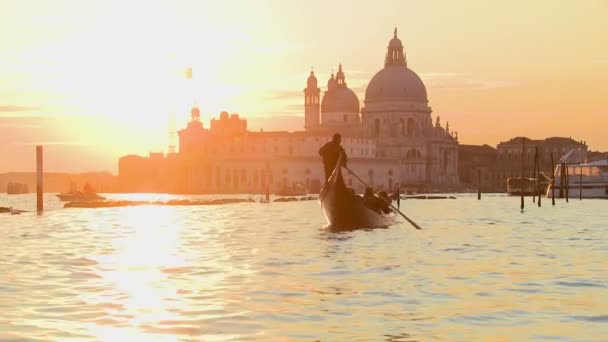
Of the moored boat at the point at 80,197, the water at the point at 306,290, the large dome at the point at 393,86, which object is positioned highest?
the large dome at the point at 393,86

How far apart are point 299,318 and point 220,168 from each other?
173m

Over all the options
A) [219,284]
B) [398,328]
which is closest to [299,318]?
[398,328]

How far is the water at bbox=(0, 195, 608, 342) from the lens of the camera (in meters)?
14.0

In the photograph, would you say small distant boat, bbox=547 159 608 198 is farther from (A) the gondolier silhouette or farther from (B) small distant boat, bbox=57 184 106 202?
(A) the gondolier silhouette

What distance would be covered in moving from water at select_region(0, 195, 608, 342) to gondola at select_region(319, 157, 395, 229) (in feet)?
9.00

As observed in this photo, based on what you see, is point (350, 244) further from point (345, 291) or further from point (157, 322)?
point (157, 322)

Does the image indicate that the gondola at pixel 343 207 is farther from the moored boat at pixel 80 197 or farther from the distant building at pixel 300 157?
the distant building at pixel 300 157

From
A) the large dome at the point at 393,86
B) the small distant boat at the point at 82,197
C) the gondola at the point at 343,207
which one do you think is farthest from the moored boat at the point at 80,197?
the large dome at the point at 393,86

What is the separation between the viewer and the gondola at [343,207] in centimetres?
3625

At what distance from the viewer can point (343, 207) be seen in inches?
1458

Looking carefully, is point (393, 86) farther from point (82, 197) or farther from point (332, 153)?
point (332, 153)

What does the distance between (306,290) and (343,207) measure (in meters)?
18.5

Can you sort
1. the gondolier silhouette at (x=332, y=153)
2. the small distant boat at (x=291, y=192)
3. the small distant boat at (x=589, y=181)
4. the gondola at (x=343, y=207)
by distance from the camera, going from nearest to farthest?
1. the gondolier silhouette at (x=332, y=153)
2. the gondola at (x=343, y=207)
3. the small distant boat at (x=589, y=181)
4. the small distant boat at (x=291, y=192)

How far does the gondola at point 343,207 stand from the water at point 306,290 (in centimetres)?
274
